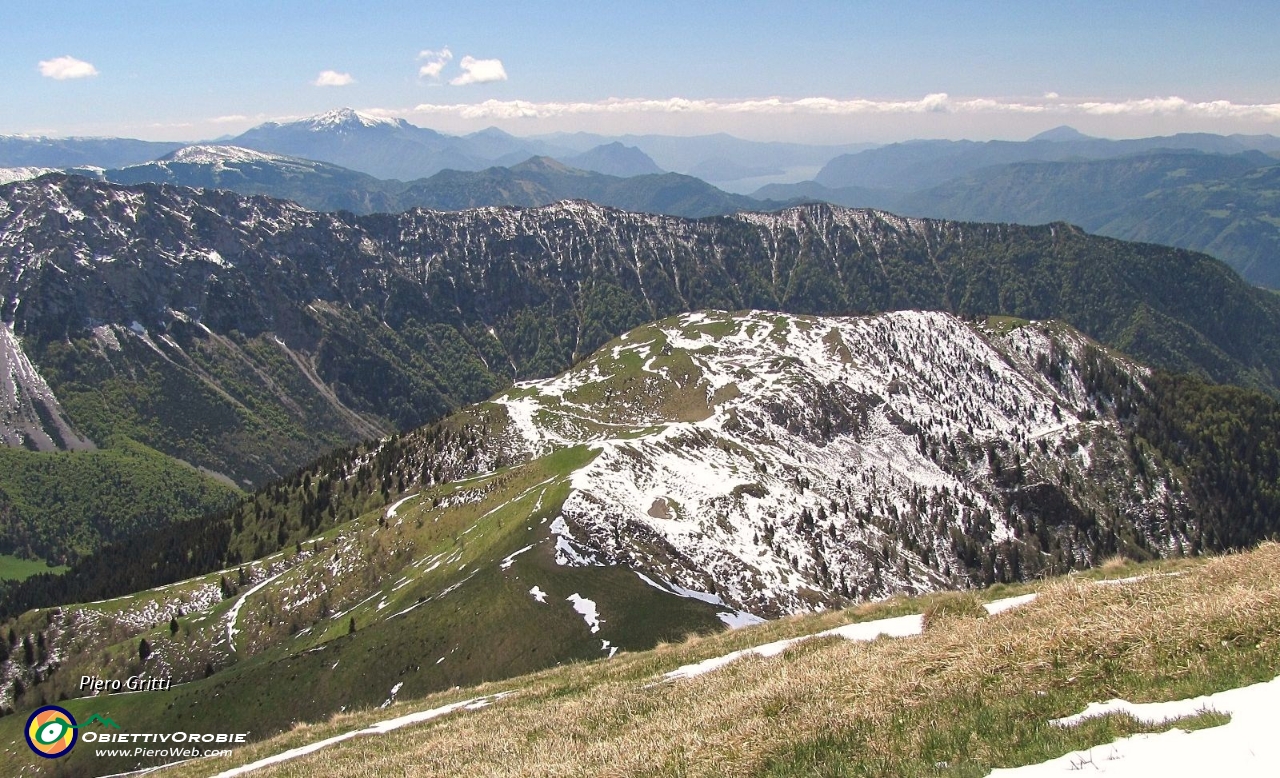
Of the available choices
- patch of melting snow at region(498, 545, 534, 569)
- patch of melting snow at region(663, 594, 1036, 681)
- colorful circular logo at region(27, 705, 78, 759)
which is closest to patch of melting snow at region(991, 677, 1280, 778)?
patch of melting snow at region(663, 594, 1036, 681)

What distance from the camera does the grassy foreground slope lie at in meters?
10.9

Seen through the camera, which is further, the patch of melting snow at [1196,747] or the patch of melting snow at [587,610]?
the patch of melting snow at [587,610]

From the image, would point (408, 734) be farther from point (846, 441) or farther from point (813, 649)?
point (846, 441)

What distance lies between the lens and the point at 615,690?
24.9m

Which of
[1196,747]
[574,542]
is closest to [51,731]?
[574,542]

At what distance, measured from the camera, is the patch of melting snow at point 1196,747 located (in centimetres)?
826

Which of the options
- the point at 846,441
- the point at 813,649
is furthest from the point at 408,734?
the point at 846,441

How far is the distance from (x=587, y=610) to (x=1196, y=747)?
7380 cm

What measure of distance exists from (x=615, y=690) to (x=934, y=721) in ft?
50.2

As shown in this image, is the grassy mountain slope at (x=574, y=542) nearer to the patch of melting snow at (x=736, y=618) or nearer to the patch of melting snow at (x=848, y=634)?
the patch of melting snow at (x=736, y=618)

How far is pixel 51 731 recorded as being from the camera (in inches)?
2363

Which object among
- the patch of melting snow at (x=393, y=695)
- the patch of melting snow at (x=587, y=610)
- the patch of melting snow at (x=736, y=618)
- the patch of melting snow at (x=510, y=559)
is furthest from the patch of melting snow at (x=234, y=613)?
the patch of melting snow at (x=736, y=618)

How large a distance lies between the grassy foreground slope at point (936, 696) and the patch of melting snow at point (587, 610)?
54447 millimetres

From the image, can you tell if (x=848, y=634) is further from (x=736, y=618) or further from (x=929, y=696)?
(x=736, y=618)
